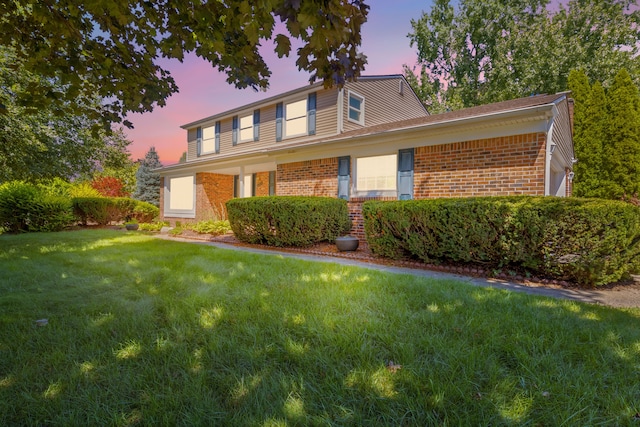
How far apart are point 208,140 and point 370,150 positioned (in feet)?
38.0

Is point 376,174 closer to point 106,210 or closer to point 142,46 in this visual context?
point 142,46

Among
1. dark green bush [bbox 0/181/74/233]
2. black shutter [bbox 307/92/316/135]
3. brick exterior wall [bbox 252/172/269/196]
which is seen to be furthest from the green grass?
brick exterior wall [bbox 252/172/269/196]

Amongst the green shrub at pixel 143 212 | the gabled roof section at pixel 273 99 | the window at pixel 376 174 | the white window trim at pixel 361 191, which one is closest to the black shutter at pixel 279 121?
the gabled roof section at pixel 273 99

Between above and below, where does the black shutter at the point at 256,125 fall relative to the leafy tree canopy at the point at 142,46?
above

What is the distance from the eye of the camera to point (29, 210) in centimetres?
1137

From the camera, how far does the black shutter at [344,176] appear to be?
9.40 metres

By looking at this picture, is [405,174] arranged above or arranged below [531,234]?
above

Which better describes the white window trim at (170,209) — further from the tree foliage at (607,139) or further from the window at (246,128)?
the tree foliage at (607,139)

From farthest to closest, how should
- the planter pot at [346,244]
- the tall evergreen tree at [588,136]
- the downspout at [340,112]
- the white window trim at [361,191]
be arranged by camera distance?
the tall evergreen tree at [588,136] < the downspout at [340,112] < the white window trim at [361,191] < the planter pot at [346,244]

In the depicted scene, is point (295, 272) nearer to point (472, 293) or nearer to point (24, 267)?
point (472, 293)

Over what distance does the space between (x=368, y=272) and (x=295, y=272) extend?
1.09 meters

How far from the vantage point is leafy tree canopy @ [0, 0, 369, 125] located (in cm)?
234

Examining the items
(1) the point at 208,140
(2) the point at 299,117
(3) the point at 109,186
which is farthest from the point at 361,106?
(3) the point at 109,186

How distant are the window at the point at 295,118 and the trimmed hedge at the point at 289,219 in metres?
5.84
